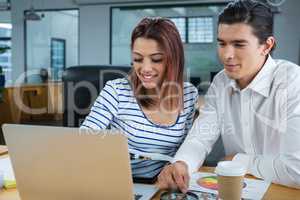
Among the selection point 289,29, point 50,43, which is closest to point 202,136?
point 289,29

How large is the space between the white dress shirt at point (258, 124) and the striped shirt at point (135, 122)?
6cm

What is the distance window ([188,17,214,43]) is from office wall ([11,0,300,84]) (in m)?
0.38

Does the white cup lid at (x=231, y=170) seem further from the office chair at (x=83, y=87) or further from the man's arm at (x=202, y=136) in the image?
the office chair at (x=83, y=87)

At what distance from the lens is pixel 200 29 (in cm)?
719

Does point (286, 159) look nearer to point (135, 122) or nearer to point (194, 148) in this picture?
point (194, 148)

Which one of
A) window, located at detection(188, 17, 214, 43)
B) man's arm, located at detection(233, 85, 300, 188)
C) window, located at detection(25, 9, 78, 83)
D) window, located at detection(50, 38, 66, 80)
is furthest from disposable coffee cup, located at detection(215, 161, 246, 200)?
window, located at detection(50, 38, 66, 80)

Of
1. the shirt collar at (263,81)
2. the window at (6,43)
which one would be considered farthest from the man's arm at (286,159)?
the window at (6,43)

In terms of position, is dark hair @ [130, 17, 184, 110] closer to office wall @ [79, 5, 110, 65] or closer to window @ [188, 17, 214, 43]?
window @ [188, 17, 214, 43]

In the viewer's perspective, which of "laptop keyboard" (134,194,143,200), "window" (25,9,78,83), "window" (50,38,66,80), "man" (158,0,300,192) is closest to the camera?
"laptop keyboard" (134,194,143,200)

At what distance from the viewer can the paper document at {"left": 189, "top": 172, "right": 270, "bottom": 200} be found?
43.5 inches

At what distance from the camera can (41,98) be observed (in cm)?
684

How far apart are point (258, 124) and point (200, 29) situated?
5.90 m

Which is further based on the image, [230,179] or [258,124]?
[258,124]

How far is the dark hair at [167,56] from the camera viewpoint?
1482 millimetres
